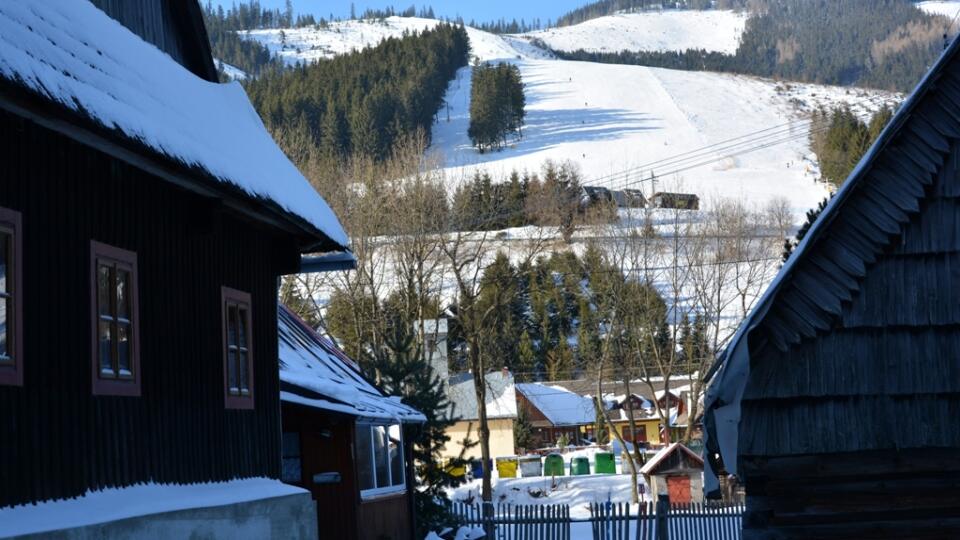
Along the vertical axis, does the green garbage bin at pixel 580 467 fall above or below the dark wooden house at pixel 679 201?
below

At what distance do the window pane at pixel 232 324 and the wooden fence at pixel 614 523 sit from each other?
15.4m

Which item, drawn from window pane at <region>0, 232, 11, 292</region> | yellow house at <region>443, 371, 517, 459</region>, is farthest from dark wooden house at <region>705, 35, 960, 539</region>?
yellow house at <region>443, 371, 517, 459</region>

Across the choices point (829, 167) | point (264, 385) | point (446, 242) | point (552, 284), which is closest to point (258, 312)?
point (264, 385)

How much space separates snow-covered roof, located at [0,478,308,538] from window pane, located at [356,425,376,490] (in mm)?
6868

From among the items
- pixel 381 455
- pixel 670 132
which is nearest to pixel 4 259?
pixel 381 455

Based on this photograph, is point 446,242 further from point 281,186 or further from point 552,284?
point 281,186

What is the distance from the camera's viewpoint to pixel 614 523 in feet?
93.1

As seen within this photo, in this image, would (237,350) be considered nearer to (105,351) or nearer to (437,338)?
(105,351)

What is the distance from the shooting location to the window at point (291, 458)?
1986 centimetres

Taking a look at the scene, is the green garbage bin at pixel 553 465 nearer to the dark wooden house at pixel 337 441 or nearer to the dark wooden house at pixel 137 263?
the dark wooden house at pixel 337 441

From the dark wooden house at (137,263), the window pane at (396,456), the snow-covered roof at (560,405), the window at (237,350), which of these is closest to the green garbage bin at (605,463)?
the snow-covered roof at (560,405)

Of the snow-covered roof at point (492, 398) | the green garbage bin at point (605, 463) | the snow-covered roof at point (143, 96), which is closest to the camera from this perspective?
the snow-covered roof at point (143, 96)

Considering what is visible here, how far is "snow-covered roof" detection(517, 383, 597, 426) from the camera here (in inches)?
2795

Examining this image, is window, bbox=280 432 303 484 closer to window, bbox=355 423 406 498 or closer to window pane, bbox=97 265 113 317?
window, bbox=355 423 406 498
